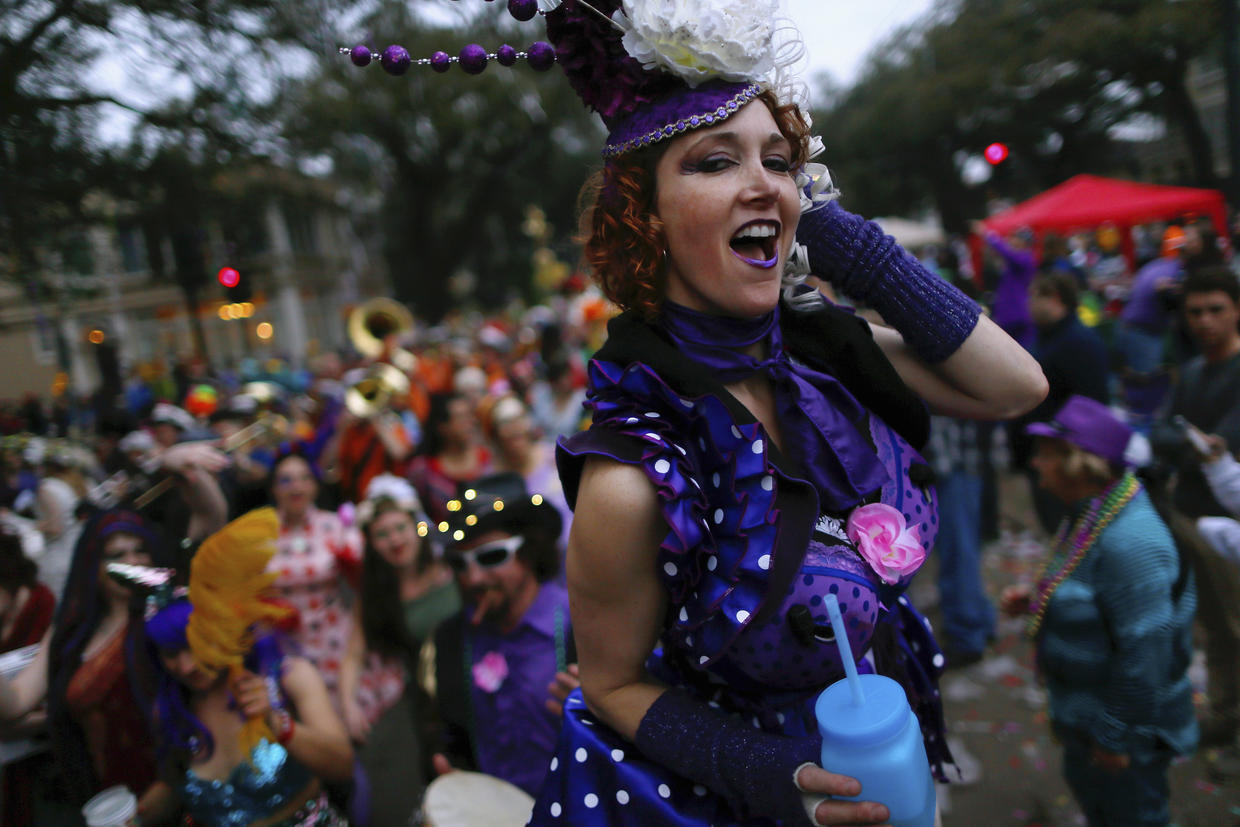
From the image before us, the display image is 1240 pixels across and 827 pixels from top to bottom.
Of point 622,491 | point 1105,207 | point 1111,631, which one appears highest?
point 1105,207

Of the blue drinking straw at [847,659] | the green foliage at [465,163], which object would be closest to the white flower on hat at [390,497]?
the blue drinking straw at [847,659]

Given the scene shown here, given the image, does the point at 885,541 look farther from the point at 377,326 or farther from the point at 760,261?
the point at 377,326

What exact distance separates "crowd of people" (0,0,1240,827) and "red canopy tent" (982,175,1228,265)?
225 inches

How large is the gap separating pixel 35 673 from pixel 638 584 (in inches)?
109

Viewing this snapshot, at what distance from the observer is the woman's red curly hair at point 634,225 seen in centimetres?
134

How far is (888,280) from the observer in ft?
4.67

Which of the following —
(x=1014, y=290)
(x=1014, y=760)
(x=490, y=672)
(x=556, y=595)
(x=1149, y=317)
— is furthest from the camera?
(x=1149, y=317)

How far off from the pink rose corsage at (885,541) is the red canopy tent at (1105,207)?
10.5 meters

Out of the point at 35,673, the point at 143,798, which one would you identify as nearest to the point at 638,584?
the point at 143,798

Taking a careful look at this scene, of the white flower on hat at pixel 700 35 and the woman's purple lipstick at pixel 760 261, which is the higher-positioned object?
the white flower on hat at pixel 700 35

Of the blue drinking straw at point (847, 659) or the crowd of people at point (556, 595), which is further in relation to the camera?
the crowd of people at point (556, 595)

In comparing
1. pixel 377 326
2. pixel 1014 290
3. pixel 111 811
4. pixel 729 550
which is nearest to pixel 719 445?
pixel 729 550

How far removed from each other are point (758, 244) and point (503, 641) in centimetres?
198

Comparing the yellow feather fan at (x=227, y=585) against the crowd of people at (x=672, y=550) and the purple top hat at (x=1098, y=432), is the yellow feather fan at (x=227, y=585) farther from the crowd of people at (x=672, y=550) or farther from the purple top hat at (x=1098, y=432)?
the purple top hat at (x=1098, y=432)
